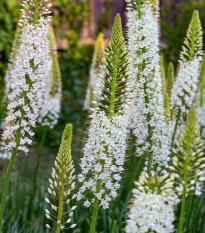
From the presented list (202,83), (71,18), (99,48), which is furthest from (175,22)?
(202,83)

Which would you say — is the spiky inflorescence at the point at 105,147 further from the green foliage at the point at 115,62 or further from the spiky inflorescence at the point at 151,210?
the spiky inflorescence at the point at 151,210

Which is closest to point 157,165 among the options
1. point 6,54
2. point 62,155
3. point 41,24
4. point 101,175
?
point 101,175

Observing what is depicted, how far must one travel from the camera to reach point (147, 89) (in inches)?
160

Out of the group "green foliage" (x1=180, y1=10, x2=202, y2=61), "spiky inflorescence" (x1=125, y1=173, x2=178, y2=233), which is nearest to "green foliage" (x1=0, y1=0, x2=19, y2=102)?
"green foliage" (x1=180, y1=10, x2=202, y2=61)

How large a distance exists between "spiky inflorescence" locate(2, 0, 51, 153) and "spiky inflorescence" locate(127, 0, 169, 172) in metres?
0.90

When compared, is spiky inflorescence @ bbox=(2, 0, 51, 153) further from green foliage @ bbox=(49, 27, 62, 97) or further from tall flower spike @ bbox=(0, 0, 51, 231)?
green foliage @ bbox=(49, 27, 62, 97)

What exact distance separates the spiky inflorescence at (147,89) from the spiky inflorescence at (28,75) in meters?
0.90

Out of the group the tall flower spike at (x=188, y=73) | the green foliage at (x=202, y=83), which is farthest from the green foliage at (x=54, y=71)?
the green foliage at (x=202, y=83)

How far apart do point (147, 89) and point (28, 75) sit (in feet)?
3.82

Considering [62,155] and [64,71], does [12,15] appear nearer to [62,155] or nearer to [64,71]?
[64,71]

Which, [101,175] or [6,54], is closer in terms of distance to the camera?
[101,175]

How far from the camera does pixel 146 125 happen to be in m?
4.09

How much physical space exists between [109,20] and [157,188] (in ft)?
41.5

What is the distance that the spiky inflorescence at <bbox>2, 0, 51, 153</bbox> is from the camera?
12.1 feet
